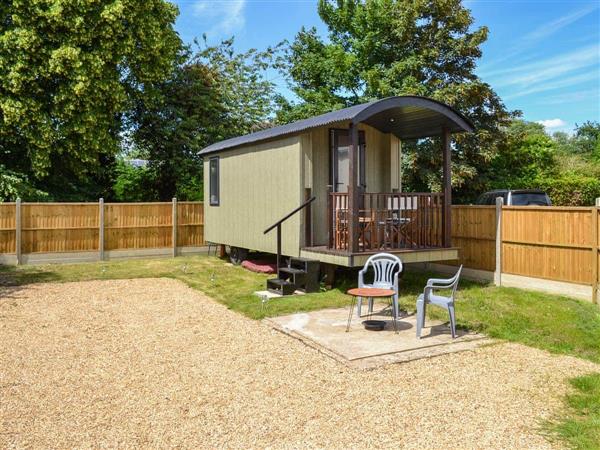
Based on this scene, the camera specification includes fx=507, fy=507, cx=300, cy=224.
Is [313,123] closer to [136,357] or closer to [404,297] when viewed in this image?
[404,297]

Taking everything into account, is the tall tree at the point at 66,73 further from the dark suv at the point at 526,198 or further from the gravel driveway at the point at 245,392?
the dark suv at the point at 526,198

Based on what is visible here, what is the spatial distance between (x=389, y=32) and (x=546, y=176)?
8.55 meters

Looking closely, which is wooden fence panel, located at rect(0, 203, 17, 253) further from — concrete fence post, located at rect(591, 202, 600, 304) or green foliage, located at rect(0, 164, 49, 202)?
concrete fence post, located at rect(591, 202, 600, 304)

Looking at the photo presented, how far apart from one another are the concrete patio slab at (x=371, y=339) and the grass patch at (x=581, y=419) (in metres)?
1.44

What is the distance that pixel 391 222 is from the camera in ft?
29.9

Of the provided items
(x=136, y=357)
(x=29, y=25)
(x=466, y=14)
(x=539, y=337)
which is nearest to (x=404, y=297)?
(x=539, y=337)

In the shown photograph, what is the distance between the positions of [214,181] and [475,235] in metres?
7.12

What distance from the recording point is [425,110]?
9.04m

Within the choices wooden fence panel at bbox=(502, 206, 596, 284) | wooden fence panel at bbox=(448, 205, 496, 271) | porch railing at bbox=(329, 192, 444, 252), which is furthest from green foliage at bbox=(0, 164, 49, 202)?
wooden fence panel at bbox=(502, 206, 596, 284)

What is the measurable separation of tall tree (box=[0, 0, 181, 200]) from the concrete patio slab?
11.4 m

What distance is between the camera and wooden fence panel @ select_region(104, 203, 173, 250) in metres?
14.3

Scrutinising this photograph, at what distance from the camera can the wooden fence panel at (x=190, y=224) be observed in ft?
50.2

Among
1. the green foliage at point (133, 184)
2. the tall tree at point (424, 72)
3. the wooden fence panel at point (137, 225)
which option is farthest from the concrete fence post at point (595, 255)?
the green foliage at point (133, 184)

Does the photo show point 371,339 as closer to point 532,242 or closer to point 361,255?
point 361,255
